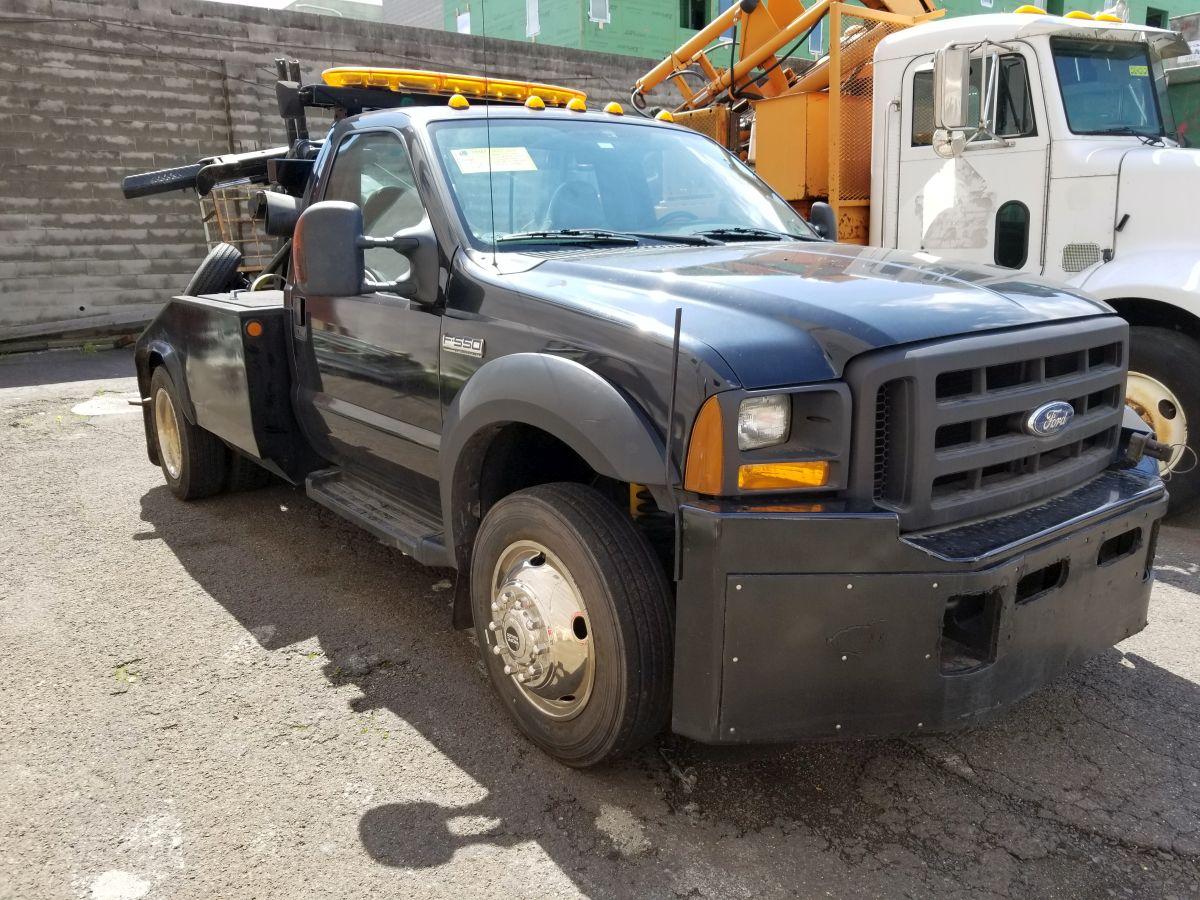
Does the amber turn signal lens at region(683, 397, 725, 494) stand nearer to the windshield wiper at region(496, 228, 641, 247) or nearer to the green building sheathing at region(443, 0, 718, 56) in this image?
the windshield wiper at region(496, 228, 641, 247)

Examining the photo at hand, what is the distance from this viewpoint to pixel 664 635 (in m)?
2.65

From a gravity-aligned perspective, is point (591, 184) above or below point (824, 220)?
above

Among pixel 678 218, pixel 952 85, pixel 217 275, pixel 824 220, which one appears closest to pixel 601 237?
pixel 678 218

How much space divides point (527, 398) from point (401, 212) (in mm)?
1382

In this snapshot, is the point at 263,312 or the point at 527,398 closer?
the point at 527,398

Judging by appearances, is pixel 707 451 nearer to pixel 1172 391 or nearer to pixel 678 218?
pixel 678 218

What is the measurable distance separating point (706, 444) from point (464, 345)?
120cm

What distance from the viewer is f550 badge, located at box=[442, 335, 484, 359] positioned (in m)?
3.24

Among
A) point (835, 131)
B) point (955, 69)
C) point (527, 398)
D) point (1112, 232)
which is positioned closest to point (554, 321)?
point (527, 398)

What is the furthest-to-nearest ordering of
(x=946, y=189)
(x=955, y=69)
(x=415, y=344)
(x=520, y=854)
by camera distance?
(x=946, y=189), (x=955, y=69), (x=415, y=344), (x=520, y=854)

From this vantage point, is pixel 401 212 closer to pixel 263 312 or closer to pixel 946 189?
pixel 263 312

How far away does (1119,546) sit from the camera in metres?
2.96

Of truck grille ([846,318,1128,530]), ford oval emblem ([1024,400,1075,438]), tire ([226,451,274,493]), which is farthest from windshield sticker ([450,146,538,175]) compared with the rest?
tire ([226,451,274,493])

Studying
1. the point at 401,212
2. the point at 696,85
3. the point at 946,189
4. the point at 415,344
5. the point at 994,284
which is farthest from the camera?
the point at 696,85
